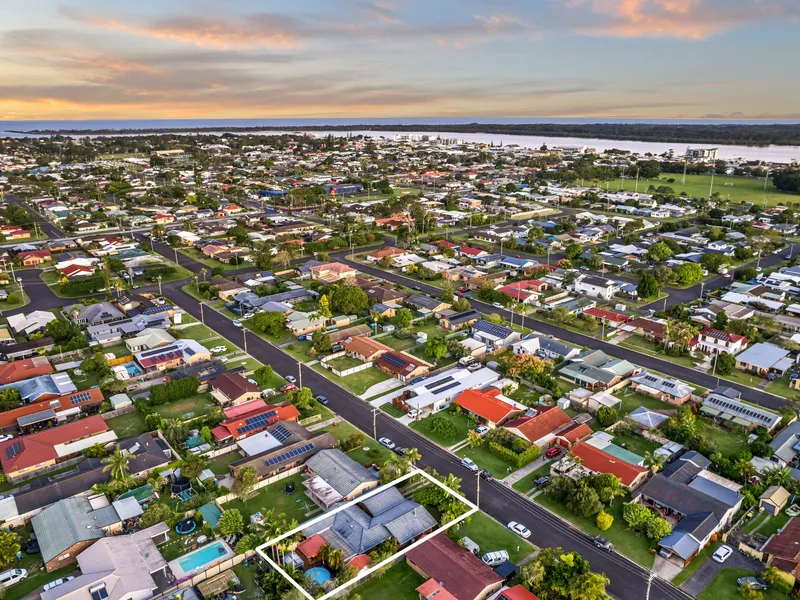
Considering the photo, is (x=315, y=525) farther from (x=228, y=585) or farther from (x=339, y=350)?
(x=339, y=350)

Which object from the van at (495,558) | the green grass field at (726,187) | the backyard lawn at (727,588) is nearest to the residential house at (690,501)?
the backyard lawn at (727,588)

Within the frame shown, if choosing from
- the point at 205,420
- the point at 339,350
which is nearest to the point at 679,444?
the point at 339,350

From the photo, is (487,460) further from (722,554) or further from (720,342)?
(720,342)

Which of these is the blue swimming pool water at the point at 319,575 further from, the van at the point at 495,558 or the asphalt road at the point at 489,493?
the asphalt road at the point at 489,493

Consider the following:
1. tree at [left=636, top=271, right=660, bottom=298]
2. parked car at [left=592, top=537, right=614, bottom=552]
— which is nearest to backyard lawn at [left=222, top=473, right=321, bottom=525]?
parked car at [left=592, top=537, right=614, bottom=552]

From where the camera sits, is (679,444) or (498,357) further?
(498,357)
